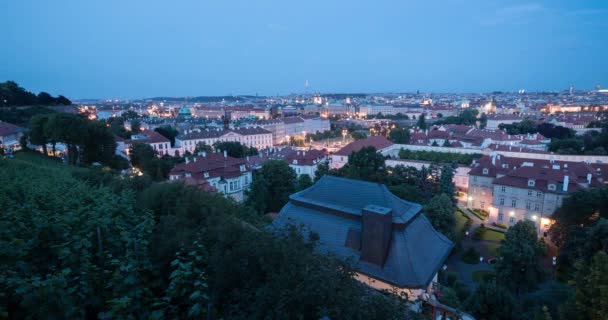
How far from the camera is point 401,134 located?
53.0m

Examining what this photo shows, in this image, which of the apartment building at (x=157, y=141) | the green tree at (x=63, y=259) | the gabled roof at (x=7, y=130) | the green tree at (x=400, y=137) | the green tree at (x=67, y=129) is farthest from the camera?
the green tree at (x=400, y=137)

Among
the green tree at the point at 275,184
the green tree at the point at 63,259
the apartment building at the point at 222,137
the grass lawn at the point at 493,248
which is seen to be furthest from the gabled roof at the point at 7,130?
the grass lawn at the point at 493,248

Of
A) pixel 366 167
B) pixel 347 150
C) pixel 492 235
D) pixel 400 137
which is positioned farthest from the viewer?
pixel 400 137

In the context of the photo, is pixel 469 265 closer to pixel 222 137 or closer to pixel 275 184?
pixel 275 184

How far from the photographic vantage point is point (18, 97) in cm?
4431

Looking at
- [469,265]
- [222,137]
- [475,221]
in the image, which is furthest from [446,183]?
[222,137]

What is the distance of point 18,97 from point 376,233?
173 feet

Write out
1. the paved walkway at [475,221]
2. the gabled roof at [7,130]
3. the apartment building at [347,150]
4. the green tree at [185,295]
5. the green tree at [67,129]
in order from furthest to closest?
the apartment building at [347,150] < the gabled roof at [7,130] < the paved walkway at [475,221] < the green tree at [67,129] < the green tree at [185,295]

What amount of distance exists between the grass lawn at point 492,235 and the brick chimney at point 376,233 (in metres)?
17.0

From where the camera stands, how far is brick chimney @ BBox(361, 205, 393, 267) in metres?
9.84

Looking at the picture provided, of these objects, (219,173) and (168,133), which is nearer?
(219,173)

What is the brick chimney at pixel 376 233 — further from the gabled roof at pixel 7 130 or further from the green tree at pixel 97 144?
the gabled roof at pixel 7 130

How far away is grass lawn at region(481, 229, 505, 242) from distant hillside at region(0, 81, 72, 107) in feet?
176

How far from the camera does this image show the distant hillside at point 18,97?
4219 cm
